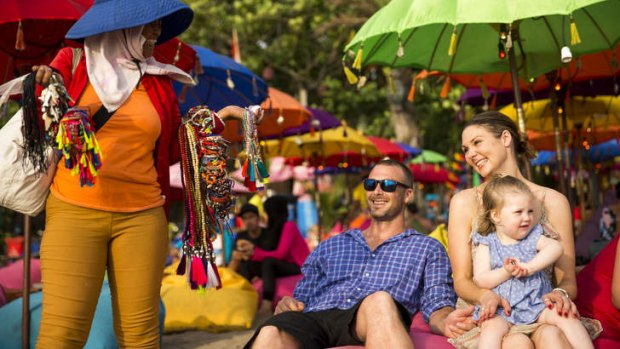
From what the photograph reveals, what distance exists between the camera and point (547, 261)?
346 cm

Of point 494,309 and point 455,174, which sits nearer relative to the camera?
point 494,309

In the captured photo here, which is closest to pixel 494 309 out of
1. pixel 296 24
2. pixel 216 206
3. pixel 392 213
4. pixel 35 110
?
pixel 392 213

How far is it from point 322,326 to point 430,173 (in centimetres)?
1751

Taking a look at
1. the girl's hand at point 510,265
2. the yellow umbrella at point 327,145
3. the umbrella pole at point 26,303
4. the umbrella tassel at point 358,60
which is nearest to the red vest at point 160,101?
the umbrella pole at point 26,303

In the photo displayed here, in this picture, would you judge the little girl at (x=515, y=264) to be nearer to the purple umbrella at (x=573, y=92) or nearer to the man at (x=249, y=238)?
the purple umbrella at (x=573, y=92)

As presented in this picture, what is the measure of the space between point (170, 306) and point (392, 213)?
4089mm

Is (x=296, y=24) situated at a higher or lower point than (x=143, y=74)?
higher

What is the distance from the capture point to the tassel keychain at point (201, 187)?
363 centimetres

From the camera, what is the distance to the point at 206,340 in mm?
7090

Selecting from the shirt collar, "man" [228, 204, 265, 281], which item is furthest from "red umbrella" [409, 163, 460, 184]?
the shirt collar

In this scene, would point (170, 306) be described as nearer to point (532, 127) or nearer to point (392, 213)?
point (392, 213)

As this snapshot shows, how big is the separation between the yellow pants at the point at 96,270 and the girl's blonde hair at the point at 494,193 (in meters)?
1.43

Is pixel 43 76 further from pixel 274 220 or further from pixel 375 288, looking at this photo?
pixel 274 220

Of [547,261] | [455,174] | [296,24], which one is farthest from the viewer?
[455,174]
